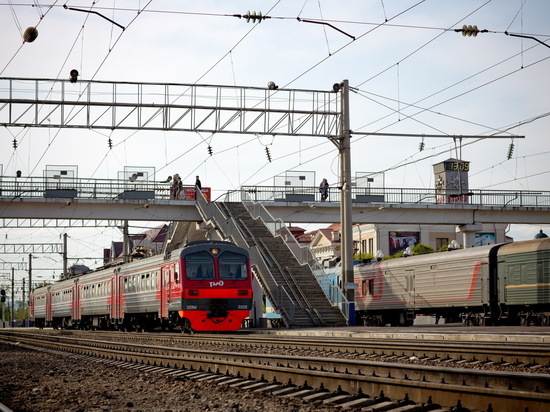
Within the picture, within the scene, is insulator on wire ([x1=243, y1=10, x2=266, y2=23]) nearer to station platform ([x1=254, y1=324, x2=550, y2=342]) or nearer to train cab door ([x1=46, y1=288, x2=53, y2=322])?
station platform ([x1=254, y1=324, x2=550, y2=342])

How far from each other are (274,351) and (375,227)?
2723 inches

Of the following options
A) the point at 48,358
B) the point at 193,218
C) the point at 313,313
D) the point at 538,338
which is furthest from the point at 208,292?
the point at 193,218

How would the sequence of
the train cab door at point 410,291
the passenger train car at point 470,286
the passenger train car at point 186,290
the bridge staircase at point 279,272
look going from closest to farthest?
1. the passenger train car at point 470,286
2. the passenger train car at point 186,290
3. the bridge staircase at point 279,272
4. the train cab door at point 410,291

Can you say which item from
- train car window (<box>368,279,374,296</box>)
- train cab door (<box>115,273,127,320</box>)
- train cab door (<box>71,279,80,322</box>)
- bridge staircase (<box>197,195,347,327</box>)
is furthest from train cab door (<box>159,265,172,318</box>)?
train cab door (<box>71,279,80,322</box>)

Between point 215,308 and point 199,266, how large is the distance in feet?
5.47

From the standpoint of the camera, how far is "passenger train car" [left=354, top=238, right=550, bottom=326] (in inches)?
1098

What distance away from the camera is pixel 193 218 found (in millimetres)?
47125

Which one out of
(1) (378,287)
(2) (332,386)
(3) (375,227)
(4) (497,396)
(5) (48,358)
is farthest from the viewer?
(3) (375,227)

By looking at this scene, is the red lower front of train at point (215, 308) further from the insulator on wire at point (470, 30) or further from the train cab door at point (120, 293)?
the insulator on wire at point (470, 30)

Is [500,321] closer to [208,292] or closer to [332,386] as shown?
[208,292]

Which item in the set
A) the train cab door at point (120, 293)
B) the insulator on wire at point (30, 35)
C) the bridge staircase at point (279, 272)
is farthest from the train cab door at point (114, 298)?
the insulator on wire at point (30, 35)

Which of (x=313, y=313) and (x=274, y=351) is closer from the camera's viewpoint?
(x=274, y=351)

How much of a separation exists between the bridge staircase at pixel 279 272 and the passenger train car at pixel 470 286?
3.66 meters

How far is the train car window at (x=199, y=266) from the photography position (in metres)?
30.1
